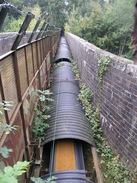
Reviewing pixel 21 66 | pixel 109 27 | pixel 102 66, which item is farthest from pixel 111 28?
pixel 21 66

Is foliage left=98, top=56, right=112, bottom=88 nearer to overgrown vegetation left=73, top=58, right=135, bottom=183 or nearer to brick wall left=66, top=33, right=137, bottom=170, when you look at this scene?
overgrown vegetation left=73, top=58, right=135, bottom=183

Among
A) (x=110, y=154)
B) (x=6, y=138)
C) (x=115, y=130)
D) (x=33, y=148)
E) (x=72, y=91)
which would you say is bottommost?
(x=110, y=154)

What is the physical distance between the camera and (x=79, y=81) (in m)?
7.52

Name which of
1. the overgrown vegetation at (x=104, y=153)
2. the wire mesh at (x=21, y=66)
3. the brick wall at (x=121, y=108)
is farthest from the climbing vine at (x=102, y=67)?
the wire mesh at (x=21, y=66)

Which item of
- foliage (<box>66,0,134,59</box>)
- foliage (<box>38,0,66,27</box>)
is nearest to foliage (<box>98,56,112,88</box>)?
foliage (<box>66,0,134,59</box>)

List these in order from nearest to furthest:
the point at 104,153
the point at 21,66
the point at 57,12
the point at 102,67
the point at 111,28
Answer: the point at 21,66, the point at 104,153, the point at 102,67, the point at 111,28, the point at 57,12

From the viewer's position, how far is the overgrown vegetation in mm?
3270

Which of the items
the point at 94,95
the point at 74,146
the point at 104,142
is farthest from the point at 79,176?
the point at 94,95

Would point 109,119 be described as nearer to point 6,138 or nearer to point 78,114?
point 78,114

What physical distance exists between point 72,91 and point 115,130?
239 cm

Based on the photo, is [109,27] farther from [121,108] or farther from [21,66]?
[21,66]

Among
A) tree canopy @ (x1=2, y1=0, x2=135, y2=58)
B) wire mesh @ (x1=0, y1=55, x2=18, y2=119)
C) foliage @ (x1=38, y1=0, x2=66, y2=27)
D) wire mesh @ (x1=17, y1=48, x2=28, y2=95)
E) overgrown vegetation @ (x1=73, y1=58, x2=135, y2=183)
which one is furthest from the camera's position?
foliage @ (x1=38, y1=0, x2=66, y2=27)

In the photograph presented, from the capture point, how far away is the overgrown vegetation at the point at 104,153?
10.7 ft

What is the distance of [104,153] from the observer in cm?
397
